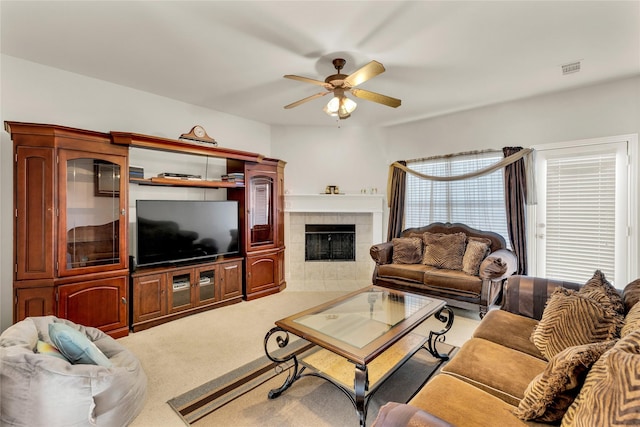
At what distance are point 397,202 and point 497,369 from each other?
137 inches

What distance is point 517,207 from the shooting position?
3791mm

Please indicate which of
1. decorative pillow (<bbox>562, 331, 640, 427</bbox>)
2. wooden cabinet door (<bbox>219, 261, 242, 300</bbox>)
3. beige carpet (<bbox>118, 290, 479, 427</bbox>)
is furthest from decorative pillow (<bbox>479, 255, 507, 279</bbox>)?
wooden cabinet door (<bbox>219, 261, 242, 300</bbox>)

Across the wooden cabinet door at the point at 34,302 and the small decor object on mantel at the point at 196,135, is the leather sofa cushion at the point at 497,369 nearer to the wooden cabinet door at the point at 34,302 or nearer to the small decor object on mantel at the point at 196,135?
the wooden cabinet door at the point at 34,302

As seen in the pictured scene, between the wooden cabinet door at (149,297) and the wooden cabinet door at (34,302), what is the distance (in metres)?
0.65

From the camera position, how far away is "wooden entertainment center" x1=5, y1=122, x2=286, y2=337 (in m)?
2.53

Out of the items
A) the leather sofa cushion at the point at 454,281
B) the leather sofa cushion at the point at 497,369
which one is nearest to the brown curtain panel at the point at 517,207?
the leather sofa cushion at the point at 454,281

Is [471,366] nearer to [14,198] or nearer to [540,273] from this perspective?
[540,273]

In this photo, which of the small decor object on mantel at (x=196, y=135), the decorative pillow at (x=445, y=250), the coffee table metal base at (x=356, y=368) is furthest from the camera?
the decorative pillow at (x=445, y=250)

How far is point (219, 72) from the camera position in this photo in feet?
9.87

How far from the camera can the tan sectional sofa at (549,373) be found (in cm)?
85

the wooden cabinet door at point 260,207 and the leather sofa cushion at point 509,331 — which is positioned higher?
the wooden cabinet door at point 260,207

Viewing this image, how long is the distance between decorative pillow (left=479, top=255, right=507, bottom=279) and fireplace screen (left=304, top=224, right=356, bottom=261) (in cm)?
222

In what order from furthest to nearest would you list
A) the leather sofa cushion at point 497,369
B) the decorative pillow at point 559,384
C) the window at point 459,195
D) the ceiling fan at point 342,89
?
the window at point 459,195, the ceiling fan at point 342,89, the leather sofa cushion at point 497,369, the decorative pillow at point 559,384

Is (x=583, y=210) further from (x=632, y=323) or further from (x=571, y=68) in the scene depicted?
(x=632, y=323)
